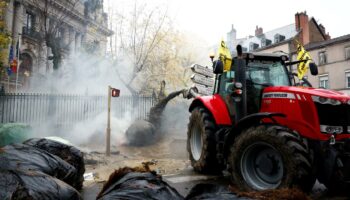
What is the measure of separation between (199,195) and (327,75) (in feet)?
107

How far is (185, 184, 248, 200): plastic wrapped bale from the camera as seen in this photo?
2285 mm

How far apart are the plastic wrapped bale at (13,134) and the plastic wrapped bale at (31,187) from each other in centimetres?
728

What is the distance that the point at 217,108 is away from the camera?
6.18 m

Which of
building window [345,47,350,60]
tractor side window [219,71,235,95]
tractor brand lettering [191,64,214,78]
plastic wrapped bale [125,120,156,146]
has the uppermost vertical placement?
building window [345,47,350,60]

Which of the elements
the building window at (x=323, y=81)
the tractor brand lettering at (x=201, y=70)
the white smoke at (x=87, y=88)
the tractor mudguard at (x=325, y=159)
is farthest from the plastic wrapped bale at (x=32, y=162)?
the building window at (x=323, y=81)

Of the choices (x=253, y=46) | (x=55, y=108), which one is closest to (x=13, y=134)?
(x=55, y=108)

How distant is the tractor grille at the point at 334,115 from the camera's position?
440 centimetres

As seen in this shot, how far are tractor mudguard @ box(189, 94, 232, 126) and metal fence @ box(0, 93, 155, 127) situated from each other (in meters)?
8.90

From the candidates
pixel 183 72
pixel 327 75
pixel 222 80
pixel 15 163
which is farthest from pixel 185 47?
pixel 15 163

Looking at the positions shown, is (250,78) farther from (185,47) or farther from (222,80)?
(185,47)

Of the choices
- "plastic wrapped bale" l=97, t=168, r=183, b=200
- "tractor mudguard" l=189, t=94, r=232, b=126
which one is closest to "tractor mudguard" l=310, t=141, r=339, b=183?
"tractor mudguard" l=189, t=94, r=232, b=126

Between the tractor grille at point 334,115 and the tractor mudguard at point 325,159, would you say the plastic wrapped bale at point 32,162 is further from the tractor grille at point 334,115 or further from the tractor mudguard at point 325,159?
the tractor grille at point 334,115

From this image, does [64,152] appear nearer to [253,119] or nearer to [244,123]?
[244,123]

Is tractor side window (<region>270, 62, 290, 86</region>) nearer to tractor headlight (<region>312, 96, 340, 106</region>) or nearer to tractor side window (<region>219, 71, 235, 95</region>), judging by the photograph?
tractor side window (<region>219, 71, 235, 95</region>)
